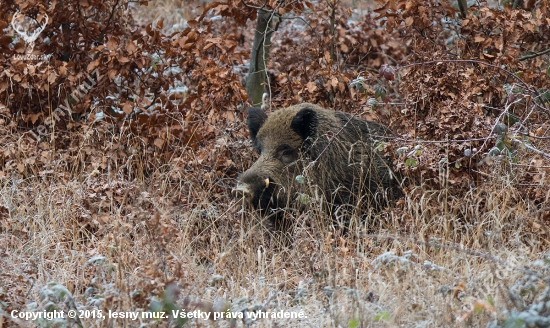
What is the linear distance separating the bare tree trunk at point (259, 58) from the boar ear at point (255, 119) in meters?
1.05

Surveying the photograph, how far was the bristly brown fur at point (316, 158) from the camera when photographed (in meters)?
6.46

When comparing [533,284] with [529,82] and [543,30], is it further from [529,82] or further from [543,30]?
[543,30]

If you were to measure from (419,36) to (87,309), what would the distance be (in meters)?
4.29

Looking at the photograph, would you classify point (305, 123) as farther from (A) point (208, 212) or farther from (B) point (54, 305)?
(B) point (54, 305)

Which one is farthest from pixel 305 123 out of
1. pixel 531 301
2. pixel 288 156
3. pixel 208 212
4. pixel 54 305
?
pixel 54 305

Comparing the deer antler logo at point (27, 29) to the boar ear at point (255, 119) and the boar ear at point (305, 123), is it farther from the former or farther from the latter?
the boar ear at point (305, 123)

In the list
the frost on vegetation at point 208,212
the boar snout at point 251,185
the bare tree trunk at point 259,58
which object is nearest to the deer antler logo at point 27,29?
the bare tree trunk at point 259,58

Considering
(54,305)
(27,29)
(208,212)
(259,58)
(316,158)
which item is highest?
(27,29)

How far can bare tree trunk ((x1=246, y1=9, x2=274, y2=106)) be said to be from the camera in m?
7.94

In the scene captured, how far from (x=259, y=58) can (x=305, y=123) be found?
1787 mm

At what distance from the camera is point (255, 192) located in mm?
6266

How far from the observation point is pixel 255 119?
6.89 meters

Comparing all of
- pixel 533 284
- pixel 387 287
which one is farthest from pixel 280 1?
pixel 533 284

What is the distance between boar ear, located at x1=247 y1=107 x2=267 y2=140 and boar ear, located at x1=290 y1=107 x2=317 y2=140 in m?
0.35
